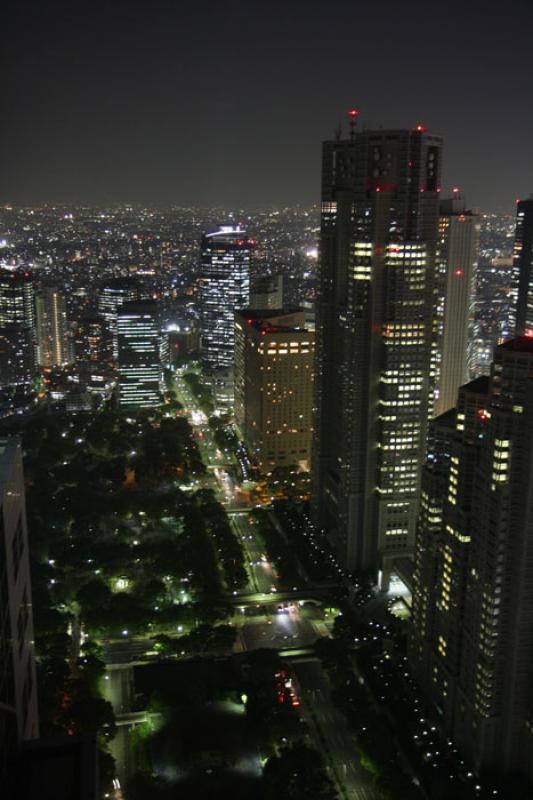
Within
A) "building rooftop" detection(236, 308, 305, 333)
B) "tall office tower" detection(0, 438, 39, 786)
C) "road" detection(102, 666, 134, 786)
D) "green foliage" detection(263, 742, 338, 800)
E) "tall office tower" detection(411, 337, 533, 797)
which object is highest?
"tall office tower" detection(0, 438, 39, 786)

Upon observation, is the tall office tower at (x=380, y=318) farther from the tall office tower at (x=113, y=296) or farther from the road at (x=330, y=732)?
the tall office tower at (x=113, y=296)

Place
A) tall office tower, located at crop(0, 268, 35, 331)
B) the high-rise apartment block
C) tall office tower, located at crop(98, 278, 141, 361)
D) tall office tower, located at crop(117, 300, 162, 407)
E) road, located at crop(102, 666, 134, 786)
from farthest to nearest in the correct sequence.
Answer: tall office tower, located at crop(98, 278, 141, 361) < tall office tower, located at crop(0, 268, 35, 331) < the high-rise apartment block < tall office tower, located at crop(117, 300, 162, 407) < road, located at crop(102, 666, 134, 786)

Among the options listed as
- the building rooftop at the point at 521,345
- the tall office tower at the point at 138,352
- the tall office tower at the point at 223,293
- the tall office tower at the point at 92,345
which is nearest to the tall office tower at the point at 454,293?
the tall office tower at the point at 138,352

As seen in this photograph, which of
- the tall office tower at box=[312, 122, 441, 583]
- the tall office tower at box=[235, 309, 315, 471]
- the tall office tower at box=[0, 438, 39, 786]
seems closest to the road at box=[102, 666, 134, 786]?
the tall office tower at box=[312, 122, 441, 583]

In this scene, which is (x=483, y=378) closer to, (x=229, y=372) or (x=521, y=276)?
(x=521, y=276)

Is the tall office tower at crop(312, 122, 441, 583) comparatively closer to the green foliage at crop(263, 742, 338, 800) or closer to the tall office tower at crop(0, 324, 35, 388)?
the green foliage at crop(263, 742, 338, 800)
